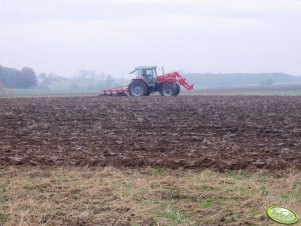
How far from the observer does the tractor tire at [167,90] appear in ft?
116

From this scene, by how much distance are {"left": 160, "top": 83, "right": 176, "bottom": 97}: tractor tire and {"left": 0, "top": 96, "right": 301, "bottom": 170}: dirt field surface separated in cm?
1558

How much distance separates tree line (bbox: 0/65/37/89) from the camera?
77.1 meters

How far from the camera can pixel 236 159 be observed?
974cm

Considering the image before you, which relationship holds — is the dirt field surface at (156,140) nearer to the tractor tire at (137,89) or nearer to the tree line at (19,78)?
the tractor tire at (137,89)

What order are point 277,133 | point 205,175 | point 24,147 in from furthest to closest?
point 277,133
point 24,147
point 205,175

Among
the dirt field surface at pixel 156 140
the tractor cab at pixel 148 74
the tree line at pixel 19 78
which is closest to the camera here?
the dirt field surface at pixel 156 140

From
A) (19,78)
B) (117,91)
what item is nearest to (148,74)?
(117,91)

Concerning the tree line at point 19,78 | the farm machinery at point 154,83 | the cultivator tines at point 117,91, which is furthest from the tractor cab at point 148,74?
the tree line at point 19,78

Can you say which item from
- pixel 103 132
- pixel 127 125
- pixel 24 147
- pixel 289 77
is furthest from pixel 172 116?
pixel 289 77

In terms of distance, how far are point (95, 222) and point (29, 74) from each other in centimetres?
7362

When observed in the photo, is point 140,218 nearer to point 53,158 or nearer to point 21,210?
point 21,210

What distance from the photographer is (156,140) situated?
12570mm

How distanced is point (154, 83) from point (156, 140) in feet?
75.5

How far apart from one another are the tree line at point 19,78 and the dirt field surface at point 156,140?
59097 mm
